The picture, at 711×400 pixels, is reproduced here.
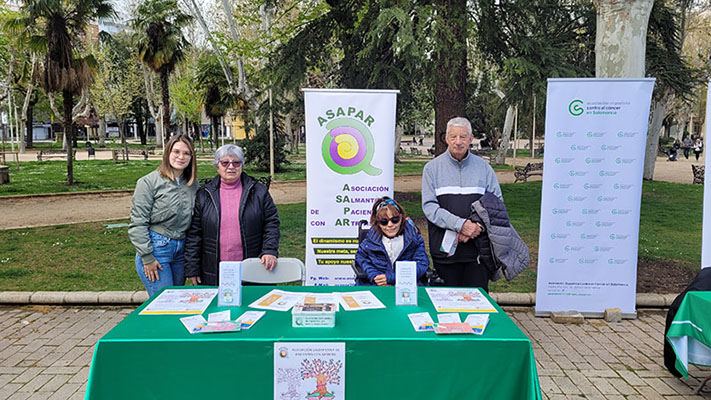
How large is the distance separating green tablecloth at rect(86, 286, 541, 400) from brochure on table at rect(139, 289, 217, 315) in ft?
1.11

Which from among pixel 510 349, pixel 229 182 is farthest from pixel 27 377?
pixel 510 349

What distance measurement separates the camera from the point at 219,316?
2.85m

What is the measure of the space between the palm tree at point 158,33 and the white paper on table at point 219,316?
20223 mm

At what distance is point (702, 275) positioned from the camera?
378cm

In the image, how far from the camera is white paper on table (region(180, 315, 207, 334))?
265 cm

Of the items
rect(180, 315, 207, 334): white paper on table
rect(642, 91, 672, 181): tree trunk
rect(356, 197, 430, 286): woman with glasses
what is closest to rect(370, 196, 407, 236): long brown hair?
rect(356, 197, 430, 286): woman with glasses

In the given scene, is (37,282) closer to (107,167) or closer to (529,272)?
(529,272)

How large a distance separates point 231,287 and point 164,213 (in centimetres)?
109

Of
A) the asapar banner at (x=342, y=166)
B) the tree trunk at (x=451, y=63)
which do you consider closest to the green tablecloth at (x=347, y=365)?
the asapar banner at (x=342, y=166)

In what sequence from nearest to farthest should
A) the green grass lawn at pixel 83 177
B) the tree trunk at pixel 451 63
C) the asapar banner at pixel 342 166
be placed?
the asapar banner at pixel 342 166, the tree trunk at pixel 451 63, the green grass lawn at pixel 83 177

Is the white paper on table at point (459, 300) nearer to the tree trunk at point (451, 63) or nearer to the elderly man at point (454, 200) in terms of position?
the elderly man at point (454, 200)

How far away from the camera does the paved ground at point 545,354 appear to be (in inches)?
148

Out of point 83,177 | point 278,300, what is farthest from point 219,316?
point 83,177

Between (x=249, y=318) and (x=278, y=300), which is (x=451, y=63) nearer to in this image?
(x=278, y=300)
